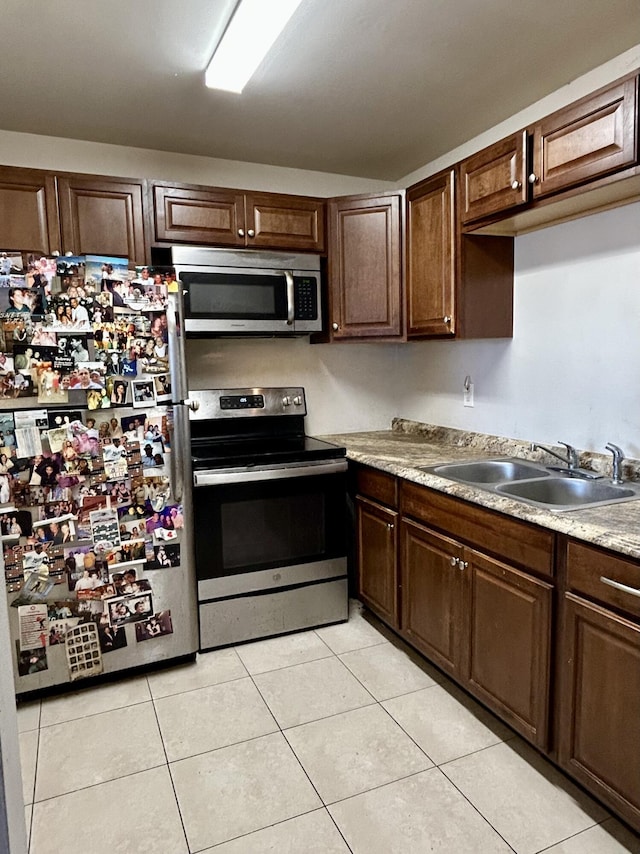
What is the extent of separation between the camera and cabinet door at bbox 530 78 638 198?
170cm

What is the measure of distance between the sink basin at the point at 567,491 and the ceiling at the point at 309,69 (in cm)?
155

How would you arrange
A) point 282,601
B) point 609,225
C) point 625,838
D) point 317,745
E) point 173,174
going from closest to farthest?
1. point 625,838
2. point 317,745
3. point 609,225
4. point 282,601
5. point 173,174

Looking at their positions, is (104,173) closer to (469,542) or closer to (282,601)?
(282,601)

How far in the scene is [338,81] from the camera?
86.4 inches

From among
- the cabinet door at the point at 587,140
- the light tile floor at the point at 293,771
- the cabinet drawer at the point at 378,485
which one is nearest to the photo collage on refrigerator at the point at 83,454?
the light tile floor at the point at 293,771

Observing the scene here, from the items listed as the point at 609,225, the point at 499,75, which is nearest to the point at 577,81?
the point at 499,75

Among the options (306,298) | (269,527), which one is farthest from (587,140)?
(269,527)

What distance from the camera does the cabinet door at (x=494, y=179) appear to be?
2090 mm

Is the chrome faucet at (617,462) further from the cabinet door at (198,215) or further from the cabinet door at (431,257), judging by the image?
the cabinet door at (198,215)

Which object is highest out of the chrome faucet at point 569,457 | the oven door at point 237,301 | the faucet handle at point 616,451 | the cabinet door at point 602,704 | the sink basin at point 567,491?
the oven door at point 237,301

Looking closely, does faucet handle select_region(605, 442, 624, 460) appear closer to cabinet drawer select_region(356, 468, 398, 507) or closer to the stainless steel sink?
the stainless steel sink

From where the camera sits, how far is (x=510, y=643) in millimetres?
1831

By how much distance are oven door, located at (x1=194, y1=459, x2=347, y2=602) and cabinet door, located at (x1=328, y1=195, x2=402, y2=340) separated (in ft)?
2.48

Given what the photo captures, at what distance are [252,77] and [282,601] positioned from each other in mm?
2224
